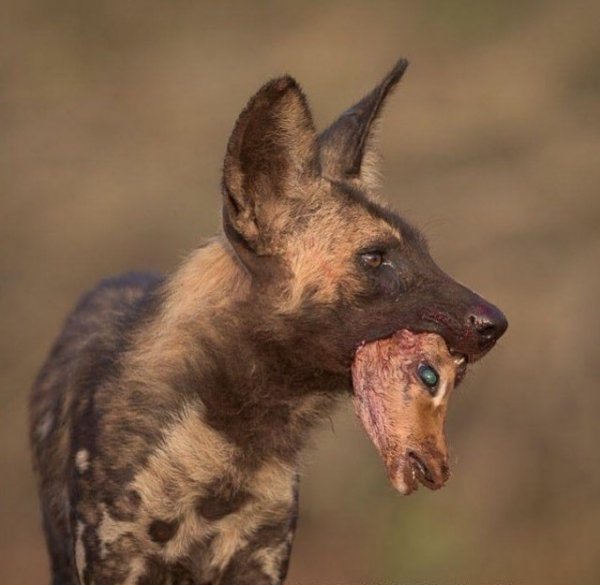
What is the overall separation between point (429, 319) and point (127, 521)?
88 cm

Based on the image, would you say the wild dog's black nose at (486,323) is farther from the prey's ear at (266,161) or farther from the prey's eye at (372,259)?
the prey's ear at (266,161)

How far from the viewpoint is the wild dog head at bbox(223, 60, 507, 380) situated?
4285mm

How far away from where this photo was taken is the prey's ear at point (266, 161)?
4.32 meters

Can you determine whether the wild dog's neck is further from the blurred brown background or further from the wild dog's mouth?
the blurred brown background

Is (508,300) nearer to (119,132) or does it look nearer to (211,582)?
(119,132)

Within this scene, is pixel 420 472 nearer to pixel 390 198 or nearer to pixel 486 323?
pixel 486 323

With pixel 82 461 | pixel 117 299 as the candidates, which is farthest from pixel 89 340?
pixel 82 461

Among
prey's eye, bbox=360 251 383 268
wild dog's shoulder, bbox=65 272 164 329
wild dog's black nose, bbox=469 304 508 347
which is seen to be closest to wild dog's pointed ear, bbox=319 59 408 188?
prey's eye, bbox=360 251 383 268

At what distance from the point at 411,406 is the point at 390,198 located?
6.43 meters

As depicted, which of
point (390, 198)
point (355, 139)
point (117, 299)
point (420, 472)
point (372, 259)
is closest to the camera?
point (420, 472)

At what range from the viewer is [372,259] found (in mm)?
4367

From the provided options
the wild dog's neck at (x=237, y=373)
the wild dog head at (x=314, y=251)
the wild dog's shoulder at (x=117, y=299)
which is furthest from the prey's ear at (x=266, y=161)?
the wild dog's shoulder at (x=117, y=299)

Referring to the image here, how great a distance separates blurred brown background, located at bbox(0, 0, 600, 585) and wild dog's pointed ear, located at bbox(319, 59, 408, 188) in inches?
91.9

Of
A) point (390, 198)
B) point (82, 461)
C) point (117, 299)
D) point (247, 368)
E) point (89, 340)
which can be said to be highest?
point (390, 198)
